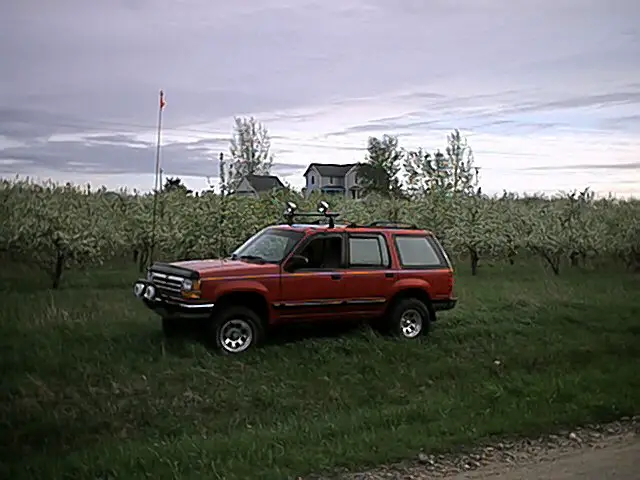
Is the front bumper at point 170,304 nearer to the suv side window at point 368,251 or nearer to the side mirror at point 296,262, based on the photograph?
the side mirror at point 296,262

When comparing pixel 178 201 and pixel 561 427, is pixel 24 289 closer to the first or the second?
pixel 178 201

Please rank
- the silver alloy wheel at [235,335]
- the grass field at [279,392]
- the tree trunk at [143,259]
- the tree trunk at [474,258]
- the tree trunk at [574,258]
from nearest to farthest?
the grass field at [279,392] → the silver alloy wheel at [235,335] → the tree trunk at [143,259] → the tree trunk at [474,258] → the tree trunk at [574,258]

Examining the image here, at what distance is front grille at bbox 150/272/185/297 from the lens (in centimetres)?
Result: 1155

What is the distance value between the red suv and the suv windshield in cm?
2

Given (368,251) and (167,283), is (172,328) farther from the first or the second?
(368,251)

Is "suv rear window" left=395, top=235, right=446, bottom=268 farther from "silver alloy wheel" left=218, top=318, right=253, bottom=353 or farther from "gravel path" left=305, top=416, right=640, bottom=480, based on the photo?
"gravel path" left=305, top=416, right=640, bottom=480

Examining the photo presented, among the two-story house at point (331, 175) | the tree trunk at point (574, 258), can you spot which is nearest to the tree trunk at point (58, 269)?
the tree trunk at point (574, 258)

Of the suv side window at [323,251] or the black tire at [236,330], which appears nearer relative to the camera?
the black tire at [236,330]

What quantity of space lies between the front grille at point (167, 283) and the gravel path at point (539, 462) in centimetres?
487

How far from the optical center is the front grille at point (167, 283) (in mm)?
11547

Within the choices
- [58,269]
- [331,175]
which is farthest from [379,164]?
[58,269]

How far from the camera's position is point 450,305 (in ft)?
45.3

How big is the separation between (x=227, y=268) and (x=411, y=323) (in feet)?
11.4

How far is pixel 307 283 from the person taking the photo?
12367mm
